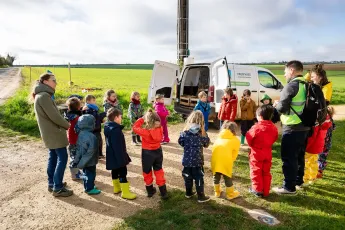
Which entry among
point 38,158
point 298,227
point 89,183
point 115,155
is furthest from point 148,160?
point 38,158

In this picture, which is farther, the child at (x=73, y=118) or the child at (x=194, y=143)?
the child at (x=73, y=118)

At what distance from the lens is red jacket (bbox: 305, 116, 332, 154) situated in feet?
15.4

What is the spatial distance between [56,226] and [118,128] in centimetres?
154

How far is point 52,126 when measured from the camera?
4316 millimetres

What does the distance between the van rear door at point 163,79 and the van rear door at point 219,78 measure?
4.85ft

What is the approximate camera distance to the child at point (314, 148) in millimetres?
4711

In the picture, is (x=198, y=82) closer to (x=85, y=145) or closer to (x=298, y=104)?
(x=298, y=104)

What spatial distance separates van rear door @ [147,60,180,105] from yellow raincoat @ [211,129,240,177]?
5011 mm

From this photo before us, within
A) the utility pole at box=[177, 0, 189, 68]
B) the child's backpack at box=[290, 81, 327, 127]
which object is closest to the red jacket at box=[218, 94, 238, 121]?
the child's backpack at box=[290, 81, 327, 127]

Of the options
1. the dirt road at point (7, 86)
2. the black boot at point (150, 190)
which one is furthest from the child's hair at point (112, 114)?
the dirt road at point (7, 86)

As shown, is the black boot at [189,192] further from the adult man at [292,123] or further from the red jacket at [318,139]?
the red jacket at [318,139]

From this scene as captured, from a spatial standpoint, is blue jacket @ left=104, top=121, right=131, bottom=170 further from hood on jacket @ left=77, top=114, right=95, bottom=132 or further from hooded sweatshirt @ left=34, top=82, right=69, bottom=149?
hooded sweatshirt @ left=34, top=82, right=69, bottom=149

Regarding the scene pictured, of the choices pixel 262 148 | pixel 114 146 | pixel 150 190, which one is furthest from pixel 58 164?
pixel 262 148

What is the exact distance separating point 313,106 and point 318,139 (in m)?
0.96
